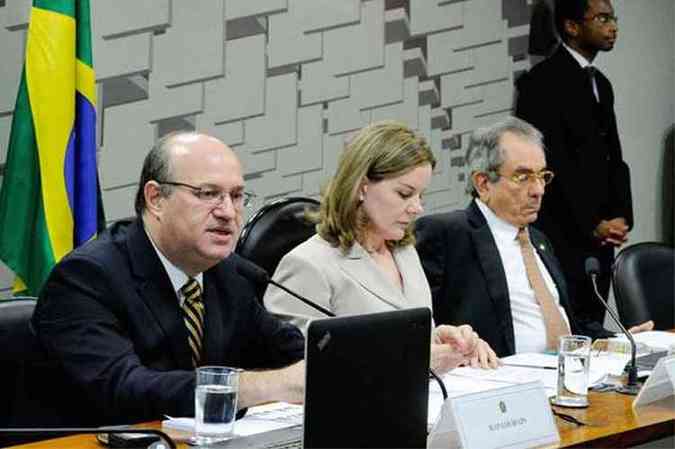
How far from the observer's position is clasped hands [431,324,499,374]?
8.16 ft

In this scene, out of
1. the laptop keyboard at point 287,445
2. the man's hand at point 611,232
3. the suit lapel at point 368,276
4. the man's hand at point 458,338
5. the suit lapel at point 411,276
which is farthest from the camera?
the man's hand at point 611,232

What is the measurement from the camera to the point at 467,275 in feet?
11.2

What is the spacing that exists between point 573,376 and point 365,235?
833 mm

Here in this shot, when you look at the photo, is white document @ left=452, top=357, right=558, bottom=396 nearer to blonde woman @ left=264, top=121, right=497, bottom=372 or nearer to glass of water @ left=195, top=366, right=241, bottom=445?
blonde woman @ left=264, top=121, right=497, bottom=372

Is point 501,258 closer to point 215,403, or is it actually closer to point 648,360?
point 648,360

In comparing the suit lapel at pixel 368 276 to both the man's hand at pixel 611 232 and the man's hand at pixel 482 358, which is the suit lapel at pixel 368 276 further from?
the man's hand at pixel 611 232

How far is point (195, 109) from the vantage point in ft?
13.4

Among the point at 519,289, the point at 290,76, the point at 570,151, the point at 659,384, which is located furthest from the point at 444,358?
the point at 570,151

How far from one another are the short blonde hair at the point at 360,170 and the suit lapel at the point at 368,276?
0.11ft

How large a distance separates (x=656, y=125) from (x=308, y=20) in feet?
7.98

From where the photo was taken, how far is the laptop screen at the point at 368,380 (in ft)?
5.56

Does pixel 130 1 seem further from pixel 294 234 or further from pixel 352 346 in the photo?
pixel 352 346

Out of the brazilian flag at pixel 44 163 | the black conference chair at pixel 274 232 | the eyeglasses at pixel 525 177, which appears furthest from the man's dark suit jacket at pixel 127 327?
the eyeglasses at pixel 525 177

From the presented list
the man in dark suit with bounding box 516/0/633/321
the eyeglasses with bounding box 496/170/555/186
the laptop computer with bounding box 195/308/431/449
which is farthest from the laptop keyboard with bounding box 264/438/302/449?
the man in dark suit with bounding box 516/0/633/321
